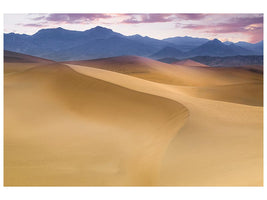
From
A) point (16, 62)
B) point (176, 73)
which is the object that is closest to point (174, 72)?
point (176, 73)

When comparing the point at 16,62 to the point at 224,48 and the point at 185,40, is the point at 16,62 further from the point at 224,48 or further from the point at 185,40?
the point at 224,48

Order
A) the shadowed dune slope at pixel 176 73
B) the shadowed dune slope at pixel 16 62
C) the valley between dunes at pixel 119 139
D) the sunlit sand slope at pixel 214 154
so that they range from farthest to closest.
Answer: the shadowed dune slope at pixel 176 73 → the shadowed dune slope at pixel 16 62 → the valley between dunes at pixel 119 139 → the sunlit sand slope at pixel 214 154

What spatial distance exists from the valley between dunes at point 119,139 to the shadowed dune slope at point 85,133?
0.02 meters

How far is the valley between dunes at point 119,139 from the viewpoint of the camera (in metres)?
3.41

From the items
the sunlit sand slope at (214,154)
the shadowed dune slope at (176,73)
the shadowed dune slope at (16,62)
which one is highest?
the shadowed dune slope at (176,73)

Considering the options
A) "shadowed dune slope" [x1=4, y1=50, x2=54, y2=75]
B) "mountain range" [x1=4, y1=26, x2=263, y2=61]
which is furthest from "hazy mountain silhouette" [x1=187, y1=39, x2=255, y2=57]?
"shadowed dune slope" [x1=4, y1=50, x2=54, y2=75]

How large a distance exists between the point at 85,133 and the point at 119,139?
785 millimetres

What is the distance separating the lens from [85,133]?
4500 mm

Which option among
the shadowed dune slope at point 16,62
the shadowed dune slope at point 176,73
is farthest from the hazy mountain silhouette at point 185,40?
the shadowed dune slope at point 16,62

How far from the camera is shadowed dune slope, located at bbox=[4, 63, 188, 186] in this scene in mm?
3490

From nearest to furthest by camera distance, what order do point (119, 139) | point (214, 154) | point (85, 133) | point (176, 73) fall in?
point (214, 154), point (119, 139), point (85, 133), point (176, 73)

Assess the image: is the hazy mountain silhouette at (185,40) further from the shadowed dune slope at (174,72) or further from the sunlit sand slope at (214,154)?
the sunlit sand slope at (214,154)

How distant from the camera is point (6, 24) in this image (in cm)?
661

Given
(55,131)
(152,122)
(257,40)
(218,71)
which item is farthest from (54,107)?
(218,71)
